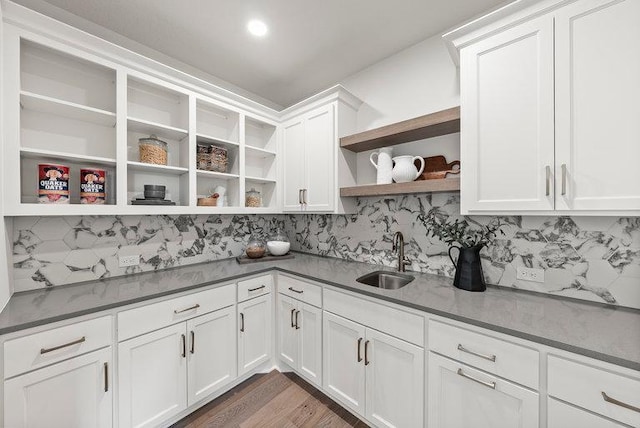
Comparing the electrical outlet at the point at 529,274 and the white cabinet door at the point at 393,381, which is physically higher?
the electrical outlet at the point at 529,274

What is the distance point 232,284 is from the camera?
1844mm

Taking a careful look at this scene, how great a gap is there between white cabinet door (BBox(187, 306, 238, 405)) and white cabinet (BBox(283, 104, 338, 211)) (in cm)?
113

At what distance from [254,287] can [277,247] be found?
567 millimetres

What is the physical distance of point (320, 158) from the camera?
2.21 metres

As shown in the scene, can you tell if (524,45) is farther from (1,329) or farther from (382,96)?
(1,329)

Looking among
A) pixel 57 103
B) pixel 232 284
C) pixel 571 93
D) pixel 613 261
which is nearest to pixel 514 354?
pixel 613 261

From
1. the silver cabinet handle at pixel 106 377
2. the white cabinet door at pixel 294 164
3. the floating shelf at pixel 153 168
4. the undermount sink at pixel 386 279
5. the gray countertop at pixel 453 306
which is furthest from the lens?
the white cabinet door at pixel 294 164

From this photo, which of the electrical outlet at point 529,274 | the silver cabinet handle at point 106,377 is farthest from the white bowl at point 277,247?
the electrical outlet at point 529,274

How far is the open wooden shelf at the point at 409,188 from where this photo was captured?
1.51 m

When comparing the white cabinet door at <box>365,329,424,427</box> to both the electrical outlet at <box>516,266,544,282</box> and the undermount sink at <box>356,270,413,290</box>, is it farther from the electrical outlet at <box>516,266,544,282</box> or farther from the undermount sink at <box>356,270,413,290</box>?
the electrical outlet at <box>516,266,544,282</box>

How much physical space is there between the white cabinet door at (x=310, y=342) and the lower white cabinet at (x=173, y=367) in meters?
0.51

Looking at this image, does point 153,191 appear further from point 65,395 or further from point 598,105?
point 598,105

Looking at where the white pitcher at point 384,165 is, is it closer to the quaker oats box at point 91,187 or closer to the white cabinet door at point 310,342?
the white cabinet door at point 310,342

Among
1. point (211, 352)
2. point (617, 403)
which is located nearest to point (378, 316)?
point (617, 403)
